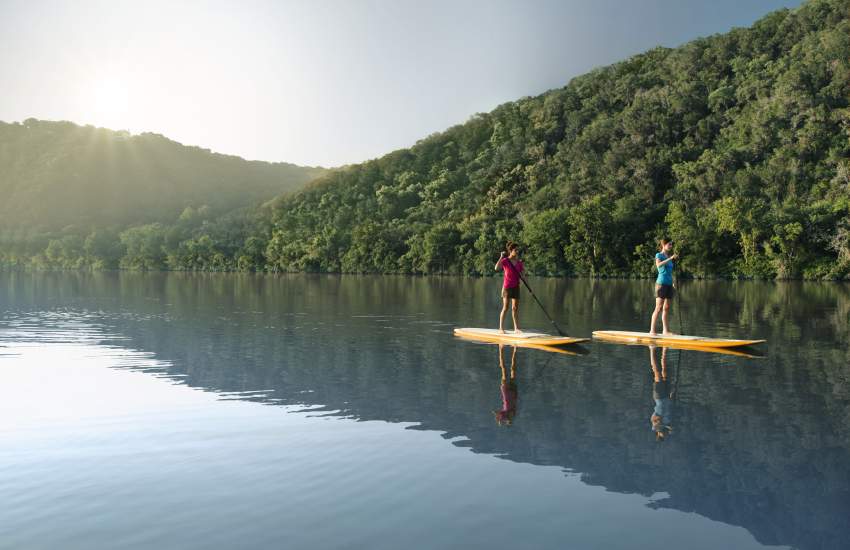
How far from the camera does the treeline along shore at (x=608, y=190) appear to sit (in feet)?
240

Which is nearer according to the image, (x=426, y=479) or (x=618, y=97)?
(x=426, y=479)

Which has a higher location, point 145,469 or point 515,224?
point 515,224

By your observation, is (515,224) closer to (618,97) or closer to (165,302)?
(618,97)

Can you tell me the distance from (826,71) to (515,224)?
43.1 m

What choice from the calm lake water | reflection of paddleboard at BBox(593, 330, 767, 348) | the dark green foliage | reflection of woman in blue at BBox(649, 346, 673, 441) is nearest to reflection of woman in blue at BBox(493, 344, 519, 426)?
the calm lake water

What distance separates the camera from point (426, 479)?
24.8 ft

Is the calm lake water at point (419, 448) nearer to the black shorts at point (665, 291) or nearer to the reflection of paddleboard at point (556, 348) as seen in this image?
the reflection of paddleboard at point (556, 348)

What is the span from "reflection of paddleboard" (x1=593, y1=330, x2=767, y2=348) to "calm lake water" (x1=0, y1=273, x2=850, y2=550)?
1.67ft

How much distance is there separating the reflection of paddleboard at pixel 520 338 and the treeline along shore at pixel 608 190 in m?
55.5

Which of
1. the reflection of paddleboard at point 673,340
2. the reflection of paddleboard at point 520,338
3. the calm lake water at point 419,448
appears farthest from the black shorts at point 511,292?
the reflection of paddleboard at point 673,340

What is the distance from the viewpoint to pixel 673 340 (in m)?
17.7

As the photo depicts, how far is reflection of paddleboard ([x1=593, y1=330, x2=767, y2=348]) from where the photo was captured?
16953 mm

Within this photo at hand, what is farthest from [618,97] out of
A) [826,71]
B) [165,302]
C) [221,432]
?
[221,432]

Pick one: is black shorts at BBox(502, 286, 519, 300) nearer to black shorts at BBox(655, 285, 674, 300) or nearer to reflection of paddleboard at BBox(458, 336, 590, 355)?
reflection of paddleboard at BBox(458, 336, 590, 355)
